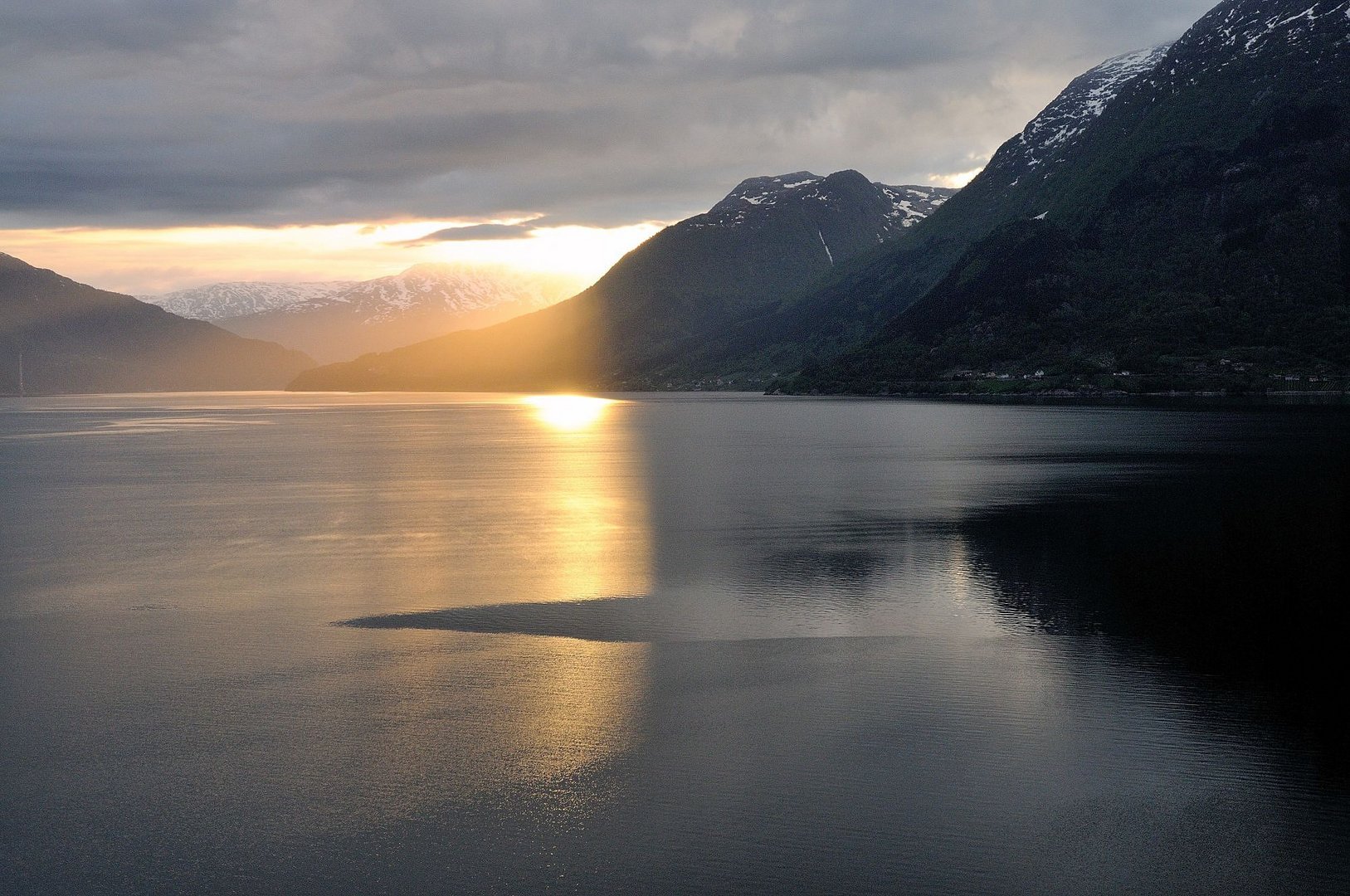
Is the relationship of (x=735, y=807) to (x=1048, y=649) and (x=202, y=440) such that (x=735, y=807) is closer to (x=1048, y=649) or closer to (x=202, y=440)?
(x=1048, y=649)

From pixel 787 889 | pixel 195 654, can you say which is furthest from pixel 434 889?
pixel 195 654

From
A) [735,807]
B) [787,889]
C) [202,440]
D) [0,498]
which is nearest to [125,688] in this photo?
[735,807]

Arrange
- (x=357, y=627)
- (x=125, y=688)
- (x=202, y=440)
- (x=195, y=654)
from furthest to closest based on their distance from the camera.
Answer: (x=202, y=440), (x=357, y=627), (x=195, y=654), (x=125, y=688)

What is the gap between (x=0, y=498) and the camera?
8106cm

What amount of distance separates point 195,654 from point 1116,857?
26.8m

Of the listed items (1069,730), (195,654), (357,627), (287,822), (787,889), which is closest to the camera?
(787,889)

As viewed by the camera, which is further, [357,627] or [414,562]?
[414,562]

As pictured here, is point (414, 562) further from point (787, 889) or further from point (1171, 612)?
point (787, 889)

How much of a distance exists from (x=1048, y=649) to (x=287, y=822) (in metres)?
23.0

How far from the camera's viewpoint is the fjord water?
20.6 meters

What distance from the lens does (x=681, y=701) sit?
2933cm

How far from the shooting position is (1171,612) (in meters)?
39.8

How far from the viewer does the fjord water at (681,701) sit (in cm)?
2059

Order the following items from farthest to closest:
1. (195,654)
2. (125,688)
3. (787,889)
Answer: (195,654)
(125,688)
(787,889)
